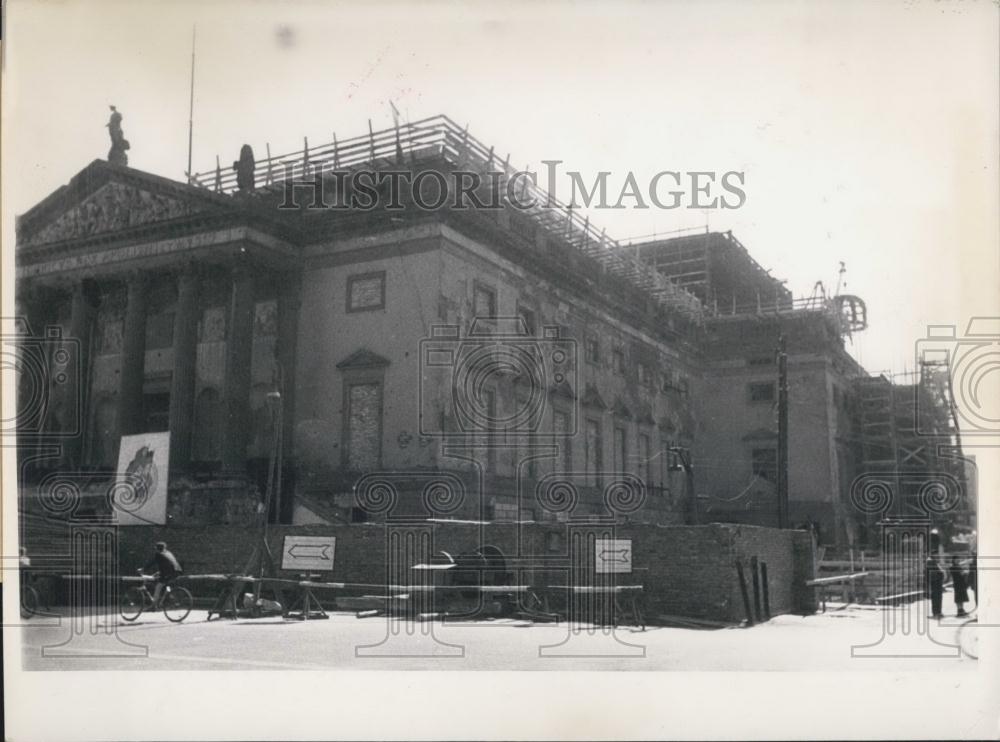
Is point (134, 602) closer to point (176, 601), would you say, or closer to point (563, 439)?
point (176, 601)

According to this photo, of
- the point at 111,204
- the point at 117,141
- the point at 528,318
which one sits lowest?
the point at 528,318

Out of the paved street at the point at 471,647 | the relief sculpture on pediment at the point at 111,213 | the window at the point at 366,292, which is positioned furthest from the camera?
the relief sculpture on pediment at the point at 111,213

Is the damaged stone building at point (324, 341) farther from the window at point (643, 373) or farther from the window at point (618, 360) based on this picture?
the window at point (643, 373)

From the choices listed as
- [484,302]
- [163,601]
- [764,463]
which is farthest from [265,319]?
[764,463]

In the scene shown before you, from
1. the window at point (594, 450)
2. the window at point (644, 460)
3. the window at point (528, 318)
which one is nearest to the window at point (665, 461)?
the window at point (644, 460)

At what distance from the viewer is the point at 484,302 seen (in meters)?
25.8

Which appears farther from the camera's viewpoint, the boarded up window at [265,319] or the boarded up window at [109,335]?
the boarded up window at [109,335]

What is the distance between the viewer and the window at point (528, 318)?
27062 millimetres

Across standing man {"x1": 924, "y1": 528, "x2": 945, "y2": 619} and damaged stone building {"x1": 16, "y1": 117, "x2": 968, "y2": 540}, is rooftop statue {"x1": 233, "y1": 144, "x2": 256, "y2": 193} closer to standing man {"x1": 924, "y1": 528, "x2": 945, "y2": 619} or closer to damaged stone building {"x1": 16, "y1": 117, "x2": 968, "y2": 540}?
damaged stone building {"x1": 16, "y1": 117, "x2": 968, "y2": 540}

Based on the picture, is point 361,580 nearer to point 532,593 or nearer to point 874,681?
point 532,593

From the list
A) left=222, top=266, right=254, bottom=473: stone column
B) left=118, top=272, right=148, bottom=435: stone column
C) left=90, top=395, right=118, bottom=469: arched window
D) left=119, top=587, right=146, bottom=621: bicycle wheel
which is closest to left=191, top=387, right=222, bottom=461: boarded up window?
left=222, top=266, right=254, bottom=473: stone column

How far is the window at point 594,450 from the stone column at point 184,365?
38.4ft

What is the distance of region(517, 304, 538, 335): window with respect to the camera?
2706cm

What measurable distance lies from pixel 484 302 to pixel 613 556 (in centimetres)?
1008
